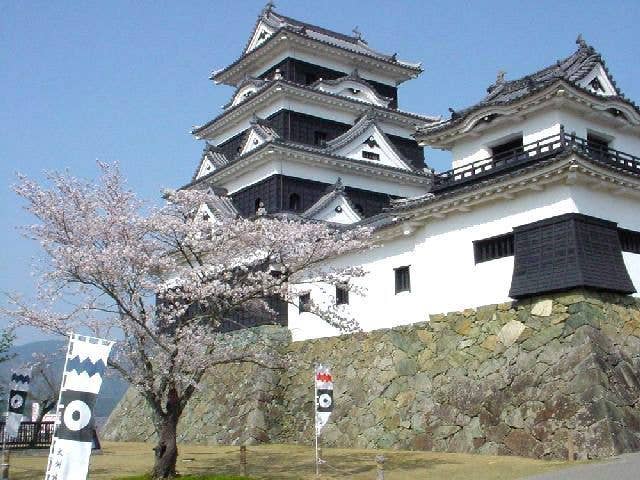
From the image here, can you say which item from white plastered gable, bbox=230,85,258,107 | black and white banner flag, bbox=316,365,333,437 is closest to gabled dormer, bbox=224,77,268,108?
white plastered gable, bbox=230,85,258,107

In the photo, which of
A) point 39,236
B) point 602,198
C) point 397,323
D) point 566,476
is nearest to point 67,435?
point 39,236

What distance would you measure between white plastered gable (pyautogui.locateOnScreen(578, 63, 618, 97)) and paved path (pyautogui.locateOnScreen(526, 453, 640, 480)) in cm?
987

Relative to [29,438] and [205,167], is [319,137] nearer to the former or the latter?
[205,167]

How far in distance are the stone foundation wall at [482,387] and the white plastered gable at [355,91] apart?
11.4 metres

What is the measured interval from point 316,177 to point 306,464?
1296 centimetres

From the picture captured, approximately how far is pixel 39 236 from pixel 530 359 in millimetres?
10703

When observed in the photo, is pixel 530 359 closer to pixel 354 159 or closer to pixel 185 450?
pixel 185 450

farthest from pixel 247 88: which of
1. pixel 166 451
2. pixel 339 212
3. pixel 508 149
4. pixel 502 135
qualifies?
pixel 166 451

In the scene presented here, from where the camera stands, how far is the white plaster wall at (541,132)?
1666 cm

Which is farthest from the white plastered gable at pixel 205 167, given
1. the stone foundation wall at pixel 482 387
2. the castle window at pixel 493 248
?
the castle window at pixel 493 248

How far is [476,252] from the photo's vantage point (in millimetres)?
17141

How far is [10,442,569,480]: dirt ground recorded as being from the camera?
12695mm

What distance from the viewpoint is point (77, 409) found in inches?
386

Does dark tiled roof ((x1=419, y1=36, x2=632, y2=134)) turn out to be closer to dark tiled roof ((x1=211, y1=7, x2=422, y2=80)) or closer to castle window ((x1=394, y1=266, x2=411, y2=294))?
castle window ((x1=394, y1=266, x2=411, y2=294))
